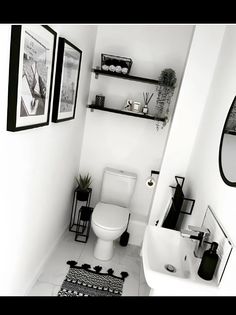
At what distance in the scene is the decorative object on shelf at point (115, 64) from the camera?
7.49 ft

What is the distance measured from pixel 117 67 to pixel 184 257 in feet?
5.67

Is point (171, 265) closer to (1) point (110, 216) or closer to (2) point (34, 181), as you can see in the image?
(1) point (110, 216)

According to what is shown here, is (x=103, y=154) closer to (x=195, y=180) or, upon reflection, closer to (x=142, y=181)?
(x=142, y=181)

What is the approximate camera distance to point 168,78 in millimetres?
2236

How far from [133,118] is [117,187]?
764mm

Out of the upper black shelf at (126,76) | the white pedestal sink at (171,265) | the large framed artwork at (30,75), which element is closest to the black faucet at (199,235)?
the white pedestal sink at (171,265)

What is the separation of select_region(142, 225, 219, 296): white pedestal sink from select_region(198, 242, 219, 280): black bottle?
0.03m

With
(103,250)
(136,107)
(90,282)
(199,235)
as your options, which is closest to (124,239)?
(103,250)

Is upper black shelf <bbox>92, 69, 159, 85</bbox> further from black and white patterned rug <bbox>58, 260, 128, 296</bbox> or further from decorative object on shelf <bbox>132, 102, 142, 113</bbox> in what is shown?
black and white patterned rug <bbox>58, 260, 128, 296</bbox>

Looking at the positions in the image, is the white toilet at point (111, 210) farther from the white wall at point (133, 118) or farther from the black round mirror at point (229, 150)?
the black round mirror at point (229, 150)

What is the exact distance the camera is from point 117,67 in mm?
2287

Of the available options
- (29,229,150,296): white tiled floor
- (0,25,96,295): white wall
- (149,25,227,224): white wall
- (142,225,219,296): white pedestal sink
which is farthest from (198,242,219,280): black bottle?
(0,25,96,295): white wall

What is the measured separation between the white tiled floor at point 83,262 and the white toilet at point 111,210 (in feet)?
0.39
